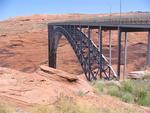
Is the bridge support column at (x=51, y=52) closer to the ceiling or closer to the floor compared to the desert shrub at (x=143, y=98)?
closer to the floor


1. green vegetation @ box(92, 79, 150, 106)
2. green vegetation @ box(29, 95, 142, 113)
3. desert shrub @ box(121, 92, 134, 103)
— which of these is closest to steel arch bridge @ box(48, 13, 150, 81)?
green vegetation @ box(92, 79, 150, 106)

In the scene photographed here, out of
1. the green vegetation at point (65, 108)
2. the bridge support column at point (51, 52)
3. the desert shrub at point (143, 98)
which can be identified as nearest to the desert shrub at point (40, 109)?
the green vegetation at point (65, 108)

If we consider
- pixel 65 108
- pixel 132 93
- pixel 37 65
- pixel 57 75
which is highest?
pixel 57 75

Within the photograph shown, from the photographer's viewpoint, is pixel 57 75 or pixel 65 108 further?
pixel 57 75

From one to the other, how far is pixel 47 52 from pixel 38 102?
2791 inches

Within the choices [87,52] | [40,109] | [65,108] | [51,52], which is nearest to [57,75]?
[65,108]

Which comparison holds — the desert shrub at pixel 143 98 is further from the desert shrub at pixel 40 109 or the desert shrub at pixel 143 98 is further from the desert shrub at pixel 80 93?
the desert shrub at pixel 40 109

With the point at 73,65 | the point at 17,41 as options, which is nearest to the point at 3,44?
the point at 17,41

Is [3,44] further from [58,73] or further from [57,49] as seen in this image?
[58,73]

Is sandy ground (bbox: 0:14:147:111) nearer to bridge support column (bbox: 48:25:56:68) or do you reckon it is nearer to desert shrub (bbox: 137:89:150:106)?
bridge support column (bbox: 48:25:56:68)

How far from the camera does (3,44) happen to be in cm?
8769

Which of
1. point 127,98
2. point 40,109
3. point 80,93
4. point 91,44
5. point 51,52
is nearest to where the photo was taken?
point 40,109

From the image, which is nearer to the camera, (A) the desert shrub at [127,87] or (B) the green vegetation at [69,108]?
(B) the green vegetation at [69,108]

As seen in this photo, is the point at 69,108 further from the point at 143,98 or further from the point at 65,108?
the point at 143,98
